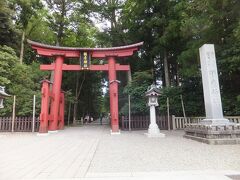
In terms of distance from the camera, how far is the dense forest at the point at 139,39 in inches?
567

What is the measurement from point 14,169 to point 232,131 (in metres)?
7.99

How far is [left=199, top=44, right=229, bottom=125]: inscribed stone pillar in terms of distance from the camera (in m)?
10.3

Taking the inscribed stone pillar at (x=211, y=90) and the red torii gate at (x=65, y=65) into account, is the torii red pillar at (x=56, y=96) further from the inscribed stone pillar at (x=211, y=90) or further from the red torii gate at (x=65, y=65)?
the inscribed stone pillar at (x=211, y=90)

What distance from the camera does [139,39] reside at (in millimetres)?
Answer: 22516

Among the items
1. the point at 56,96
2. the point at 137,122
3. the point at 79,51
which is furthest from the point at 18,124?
the point at 137,122

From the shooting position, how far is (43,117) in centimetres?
1495

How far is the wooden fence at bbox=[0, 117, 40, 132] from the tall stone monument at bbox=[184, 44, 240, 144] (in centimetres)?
1052

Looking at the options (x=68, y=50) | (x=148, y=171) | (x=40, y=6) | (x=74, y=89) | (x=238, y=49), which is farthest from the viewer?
(x=74, y=89)

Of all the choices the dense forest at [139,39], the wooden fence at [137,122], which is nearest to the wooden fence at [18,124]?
the dense forest at [139,39]

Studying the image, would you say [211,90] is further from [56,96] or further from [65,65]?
[65,65]

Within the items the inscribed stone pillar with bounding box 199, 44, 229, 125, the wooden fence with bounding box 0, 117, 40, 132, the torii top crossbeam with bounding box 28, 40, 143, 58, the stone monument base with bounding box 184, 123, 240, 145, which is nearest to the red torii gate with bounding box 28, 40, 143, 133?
the torii top crossbeam with bounding box 28, 40, 143, 58

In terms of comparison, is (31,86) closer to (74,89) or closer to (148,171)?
(74,89)

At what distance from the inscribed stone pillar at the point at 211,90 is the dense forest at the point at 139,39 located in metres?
1.96

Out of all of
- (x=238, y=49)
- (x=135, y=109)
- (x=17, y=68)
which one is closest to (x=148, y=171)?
(x=238, y=49)
